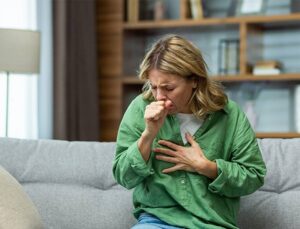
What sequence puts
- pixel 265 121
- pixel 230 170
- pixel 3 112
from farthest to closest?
pixel 265 121, pixel 3 112, pixel 230 170

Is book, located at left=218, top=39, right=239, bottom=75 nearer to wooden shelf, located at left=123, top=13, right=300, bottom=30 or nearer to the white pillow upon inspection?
wooden shelf, located at left=123, top=13, right=300, bottom=30

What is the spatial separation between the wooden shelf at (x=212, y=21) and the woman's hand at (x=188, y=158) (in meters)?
2.47

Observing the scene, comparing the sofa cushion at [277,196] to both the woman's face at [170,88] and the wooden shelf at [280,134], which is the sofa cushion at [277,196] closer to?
the woman's face at [170,88]

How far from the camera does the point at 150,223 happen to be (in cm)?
197

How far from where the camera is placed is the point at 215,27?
4.64 meters

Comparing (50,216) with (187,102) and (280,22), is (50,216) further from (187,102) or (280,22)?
(280,22)

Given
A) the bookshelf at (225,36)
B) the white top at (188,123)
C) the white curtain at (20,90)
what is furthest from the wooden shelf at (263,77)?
the white top at (188,123)

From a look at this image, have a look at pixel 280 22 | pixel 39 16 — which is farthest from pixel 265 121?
pixel 39 16

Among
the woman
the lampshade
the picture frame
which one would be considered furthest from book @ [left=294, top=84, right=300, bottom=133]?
the woman

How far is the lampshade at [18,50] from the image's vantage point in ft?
10.9

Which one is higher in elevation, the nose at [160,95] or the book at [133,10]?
the book at [133,10]

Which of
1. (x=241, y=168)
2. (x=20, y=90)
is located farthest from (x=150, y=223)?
(x=20, y=90)

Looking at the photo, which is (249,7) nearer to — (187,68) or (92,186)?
(92,186)

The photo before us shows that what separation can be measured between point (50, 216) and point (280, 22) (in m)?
2.62
